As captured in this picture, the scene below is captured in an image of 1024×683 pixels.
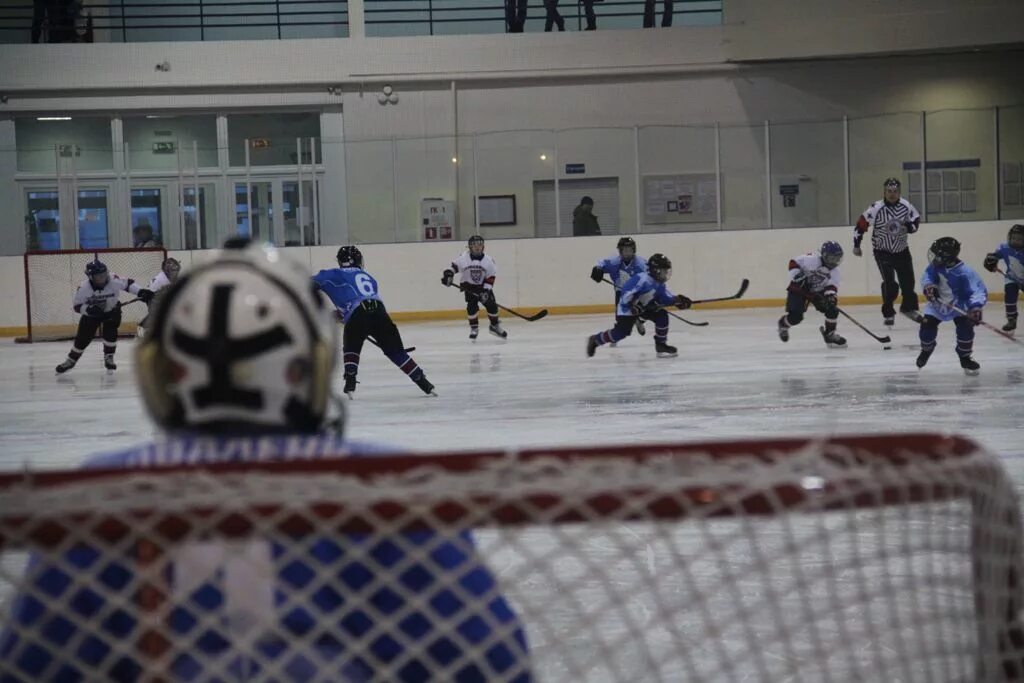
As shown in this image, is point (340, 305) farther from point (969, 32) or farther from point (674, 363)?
point (969, 32)

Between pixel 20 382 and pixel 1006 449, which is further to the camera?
pixel 20 382

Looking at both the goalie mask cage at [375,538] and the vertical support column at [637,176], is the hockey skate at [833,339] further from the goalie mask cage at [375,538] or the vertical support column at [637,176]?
the goalie mask cage at [375,538]

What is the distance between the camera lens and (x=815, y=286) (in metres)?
12.2

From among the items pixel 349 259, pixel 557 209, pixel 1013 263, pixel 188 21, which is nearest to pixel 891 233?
pixel 1013 263

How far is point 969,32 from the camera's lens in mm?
17969

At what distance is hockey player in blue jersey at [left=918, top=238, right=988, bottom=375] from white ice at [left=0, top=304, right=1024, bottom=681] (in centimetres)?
29

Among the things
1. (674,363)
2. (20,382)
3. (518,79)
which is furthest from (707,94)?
(20,382)

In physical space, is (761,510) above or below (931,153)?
below

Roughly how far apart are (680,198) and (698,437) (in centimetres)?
1108

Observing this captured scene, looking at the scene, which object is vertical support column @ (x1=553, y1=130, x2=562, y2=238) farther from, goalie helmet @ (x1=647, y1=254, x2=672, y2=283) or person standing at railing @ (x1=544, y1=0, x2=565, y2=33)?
goalie helmet @ (x1=647, y1=254, x2=672, y2=283)

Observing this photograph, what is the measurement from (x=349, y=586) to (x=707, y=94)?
17.9 meters

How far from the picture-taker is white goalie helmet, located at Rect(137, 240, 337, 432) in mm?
1318

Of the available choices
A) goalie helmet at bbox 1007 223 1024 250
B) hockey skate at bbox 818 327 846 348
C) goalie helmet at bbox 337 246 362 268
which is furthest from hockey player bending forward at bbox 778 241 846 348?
goalie helmet at bbox 337 246 362 268

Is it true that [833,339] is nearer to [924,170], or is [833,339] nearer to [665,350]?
[665,350]
